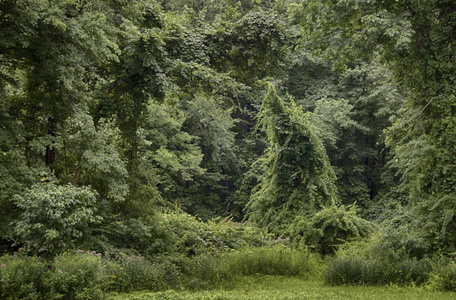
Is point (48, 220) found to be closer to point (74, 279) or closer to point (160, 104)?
point (74, 279)

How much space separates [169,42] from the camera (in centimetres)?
1028

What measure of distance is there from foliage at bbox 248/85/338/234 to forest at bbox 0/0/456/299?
0.06 metres

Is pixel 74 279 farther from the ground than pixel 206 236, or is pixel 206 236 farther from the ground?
pixel 74 279

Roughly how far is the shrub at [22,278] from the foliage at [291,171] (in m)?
8.06

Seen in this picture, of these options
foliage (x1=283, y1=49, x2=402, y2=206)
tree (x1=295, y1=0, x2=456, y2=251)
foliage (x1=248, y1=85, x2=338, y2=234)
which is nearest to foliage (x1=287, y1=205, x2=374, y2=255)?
foliage (x1=248, y1=85, x2=338, y2=234)

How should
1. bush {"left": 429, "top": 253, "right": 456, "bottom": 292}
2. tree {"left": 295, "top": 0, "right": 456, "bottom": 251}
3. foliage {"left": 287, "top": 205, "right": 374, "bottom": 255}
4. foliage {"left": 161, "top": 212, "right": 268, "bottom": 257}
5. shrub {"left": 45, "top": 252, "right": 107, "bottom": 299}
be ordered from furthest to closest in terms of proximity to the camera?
foliage {"left": 287, "top": 205, "right": 374, "bottom": 255}
foliage {"left": 161, "top": 212, "right": 268, "bottom": 257}
tree {"left": 295, "top": 0, "right": 456, "bottom": 251}
bush {"left": 429, "top": 253, "right": 456, "bottom": 292}
shrub {"left": 45, "top": 252, "right": 107, "bottom": 299}

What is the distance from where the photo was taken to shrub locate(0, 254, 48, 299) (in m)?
4.68

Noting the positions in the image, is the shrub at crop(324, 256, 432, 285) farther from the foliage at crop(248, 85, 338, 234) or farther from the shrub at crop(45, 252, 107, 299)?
the foliage at crop(248, 85, 338, 234)

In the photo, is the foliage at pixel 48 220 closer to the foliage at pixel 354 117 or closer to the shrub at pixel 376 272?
the shrub at pixel 376 272

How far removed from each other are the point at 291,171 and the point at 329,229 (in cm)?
250

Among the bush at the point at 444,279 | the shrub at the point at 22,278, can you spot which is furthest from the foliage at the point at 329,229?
the shrub at the point at 22,278

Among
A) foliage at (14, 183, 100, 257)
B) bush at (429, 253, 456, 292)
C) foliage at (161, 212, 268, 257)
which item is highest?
foliage at (14, 183, 100, 257)

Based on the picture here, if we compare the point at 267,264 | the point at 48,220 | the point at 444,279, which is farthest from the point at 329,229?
the point at 48,220

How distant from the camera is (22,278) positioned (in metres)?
4.79
